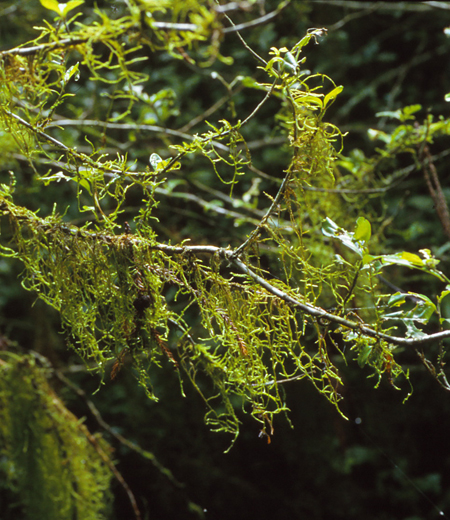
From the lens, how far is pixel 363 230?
0.46 m

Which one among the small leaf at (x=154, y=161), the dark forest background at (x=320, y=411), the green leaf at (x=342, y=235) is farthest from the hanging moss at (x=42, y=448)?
the green leaf at (x=342, y=235)

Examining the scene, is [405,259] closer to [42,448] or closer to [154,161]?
[154,161]

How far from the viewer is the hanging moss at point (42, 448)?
3.22ft

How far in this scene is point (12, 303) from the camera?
6.52ft

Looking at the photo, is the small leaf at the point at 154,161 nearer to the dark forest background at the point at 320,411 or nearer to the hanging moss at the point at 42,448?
the hanging moss at the point at 42,448

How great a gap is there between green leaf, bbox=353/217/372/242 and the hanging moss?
860 mm

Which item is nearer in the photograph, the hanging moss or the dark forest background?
the hanging moss

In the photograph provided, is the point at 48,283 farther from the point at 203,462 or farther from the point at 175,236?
the point at 203,462

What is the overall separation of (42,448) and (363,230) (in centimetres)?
91

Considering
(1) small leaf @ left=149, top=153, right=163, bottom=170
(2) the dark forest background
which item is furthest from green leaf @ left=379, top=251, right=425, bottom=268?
(2) the dark forest background

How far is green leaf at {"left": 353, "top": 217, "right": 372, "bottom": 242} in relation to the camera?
456 mm

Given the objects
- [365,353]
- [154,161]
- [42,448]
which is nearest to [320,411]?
[42,448]

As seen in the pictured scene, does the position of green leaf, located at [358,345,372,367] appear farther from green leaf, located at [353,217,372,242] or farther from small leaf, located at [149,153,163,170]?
small leaf, located at [149,153,163,170]

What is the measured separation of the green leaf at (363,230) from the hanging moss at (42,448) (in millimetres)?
860
